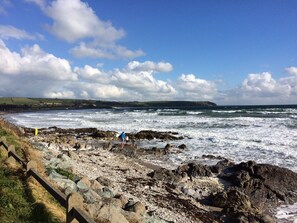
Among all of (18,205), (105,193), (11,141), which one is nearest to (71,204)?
(18,205)

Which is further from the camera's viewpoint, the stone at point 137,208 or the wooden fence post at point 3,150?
the wooden fence post at point 3,150

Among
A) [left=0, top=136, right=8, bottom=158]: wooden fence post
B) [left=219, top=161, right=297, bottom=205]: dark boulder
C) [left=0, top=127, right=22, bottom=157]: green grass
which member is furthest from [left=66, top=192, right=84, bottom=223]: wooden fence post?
[left=219, top=161, right=297, bottom=205]: dark boulder

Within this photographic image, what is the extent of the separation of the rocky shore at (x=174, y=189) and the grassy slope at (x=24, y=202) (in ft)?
2.34

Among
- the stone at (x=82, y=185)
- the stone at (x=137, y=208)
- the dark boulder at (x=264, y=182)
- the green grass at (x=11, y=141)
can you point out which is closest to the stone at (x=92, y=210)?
the stone at (x=82, y=185)

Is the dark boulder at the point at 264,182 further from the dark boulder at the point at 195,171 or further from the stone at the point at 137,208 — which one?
the stone at the point at 137,208

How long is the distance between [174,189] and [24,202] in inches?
302

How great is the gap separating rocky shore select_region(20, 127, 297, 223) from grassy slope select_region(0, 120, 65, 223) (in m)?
0.71

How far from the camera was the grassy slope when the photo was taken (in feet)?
20.3

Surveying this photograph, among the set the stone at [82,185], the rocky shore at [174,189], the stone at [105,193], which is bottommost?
the rocky shore at [174,189]

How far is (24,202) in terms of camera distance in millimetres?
6781

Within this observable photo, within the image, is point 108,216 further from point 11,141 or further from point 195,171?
point 195,171

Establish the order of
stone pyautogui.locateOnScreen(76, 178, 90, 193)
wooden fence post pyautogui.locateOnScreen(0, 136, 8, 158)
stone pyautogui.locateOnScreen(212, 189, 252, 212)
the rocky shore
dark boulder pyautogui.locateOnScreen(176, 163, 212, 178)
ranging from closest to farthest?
1. stone pyautogui.locateOnScreen(76, 178, 90, 193)
2. the rocky shore
3. wooden fence post pyautogui.locateOnScreen(0, 136, 8, 158)
4. stone pyautogui.locateOnScreen(212, 189, 252, 212)
5. dark boulder pyautogui.locateOnScreen(176, 163, 212, 178)

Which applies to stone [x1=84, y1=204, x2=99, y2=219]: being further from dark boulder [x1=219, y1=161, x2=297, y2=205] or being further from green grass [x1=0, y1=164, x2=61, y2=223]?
dark boulder [x1=219, y1=161, x2=297, y2=205]

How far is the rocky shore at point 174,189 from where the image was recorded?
915cm
